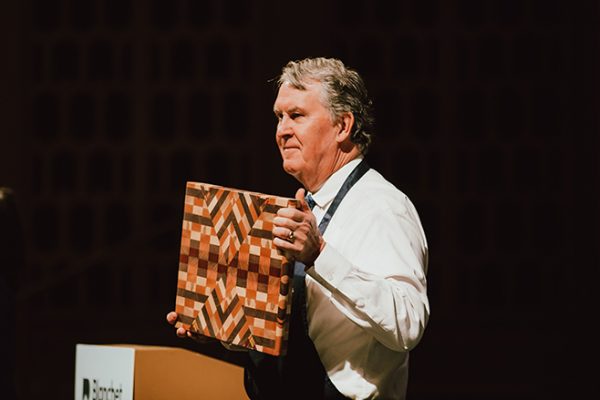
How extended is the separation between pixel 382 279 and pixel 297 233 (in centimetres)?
21

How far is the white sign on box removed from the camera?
2.58 meters

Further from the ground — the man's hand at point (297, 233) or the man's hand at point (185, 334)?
the man's hand at point (297, 233)

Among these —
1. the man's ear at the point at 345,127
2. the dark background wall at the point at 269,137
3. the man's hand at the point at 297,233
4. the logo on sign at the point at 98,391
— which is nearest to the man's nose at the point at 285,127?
the man's ear at the point at 345,127

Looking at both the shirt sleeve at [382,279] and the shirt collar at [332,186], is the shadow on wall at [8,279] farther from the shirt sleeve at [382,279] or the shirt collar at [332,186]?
the shirt sleeve at [382,279]

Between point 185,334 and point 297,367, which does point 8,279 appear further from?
point 297,367

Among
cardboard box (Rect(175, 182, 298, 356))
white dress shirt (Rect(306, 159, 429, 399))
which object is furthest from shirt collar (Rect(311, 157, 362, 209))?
cardboard box (Rect(175, 182, 298, 356))

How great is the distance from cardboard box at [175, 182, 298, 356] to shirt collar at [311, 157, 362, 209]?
250 millimetres

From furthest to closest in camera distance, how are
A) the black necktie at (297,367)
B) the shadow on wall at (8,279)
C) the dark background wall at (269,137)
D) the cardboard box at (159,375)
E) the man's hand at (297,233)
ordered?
the dark background wall at (269,137) < the shadow on wall at (8,279) < the cardboard box at (159,375) < the black necktie at (297,367) < the man's hand at (297,233)

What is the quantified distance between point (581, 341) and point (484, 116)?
4.70 ft

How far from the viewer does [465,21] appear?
6.04m

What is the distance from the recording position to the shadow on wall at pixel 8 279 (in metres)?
2.98

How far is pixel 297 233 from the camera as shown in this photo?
208 cm

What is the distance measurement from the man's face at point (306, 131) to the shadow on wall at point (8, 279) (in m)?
1.10

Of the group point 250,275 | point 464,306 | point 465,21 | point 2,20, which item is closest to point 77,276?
point 2,20
